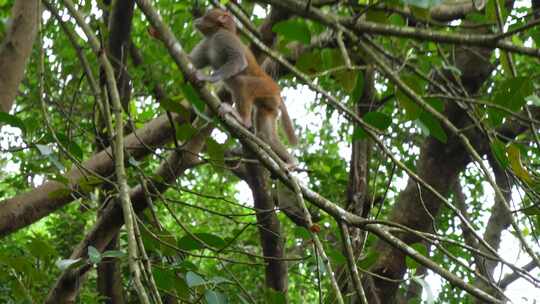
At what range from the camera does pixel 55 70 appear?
5.91 meters

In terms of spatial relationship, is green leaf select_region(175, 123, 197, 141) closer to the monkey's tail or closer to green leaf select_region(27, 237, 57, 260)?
green leaf select_region(27, 237, 57, 260)

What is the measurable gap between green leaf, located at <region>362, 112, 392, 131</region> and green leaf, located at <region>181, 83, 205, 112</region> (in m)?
0.62

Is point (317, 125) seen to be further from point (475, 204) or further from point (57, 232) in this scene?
point (57, 232)

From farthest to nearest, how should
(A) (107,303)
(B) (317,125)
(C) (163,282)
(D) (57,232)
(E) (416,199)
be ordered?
(B) (317,125)
(D) (57,232)
(A) (107,303)
(E) (416,199)
(C) (163,282)

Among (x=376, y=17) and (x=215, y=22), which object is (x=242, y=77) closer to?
(x=215, y=22)

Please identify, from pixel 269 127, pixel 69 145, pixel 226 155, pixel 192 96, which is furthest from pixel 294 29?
pixel 226 155

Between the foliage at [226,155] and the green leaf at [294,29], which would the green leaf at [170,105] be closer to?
the foliage at [226,155]

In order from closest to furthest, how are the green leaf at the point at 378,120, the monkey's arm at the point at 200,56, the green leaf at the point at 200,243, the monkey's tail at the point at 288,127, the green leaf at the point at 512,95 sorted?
the green leaf at the point at 512,95 < the green leaf at the point at 378,120 < the green leaf at the point at 200,243 < the monkey's tail at the point at 288,127 < the monkey's arm at the point at 200,56

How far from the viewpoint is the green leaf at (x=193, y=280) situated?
2311 millimetres

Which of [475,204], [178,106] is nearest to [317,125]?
[475,204]

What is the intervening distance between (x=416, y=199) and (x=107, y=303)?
2.58 m

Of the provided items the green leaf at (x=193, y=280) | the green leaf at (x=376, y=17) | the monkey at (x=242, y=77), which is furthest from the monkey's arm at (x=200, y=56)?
the green leaf at (x=193, y=280)

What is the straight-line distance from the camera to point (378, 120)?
256 centimetres

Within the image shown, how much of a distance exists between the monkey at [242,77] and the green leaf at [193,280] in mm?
2210
